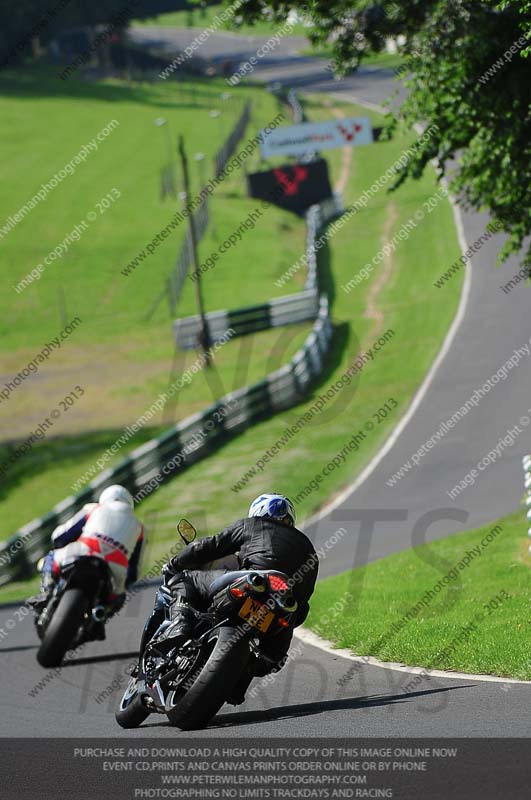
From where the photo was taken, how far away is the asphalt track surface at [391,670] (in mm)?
7973

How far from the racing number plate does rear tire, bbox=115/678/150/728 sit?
1.16 meters

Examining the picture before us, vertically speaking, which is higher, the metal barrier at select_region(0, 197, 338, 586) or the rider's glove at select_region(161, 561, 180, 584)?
the rider's glove at select_region(161, 561, 180, 584)

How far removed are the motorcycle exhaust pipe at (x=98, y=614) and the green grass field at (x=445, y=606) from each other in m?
2.27

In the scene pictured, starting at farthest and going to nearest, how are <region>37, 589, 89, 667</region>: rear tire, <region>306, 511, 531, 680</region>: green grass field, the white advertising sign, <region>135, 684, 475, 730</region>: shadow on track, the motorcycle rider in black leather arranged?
the white advertising sign → <region>37, 589, 89, 667</region>: rear tire → <region>306, 511, 531, 680</region>: green grass field → <region>135, 684, 475, 730</region>: shadow on track → the motorcycle rider in black leather

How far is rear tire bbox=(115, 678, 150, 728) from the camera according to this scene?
28.1 feet

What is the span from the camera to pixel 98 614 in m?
11.3

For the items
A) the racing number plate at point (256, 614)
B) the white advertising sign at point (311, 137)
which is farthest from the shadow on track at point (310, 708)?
the white advertising sign at point (311, 137)

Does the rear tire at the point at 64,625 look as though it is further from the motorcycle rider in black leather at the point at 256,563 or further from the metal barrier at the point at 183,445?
the metal barrier at the point at 183,445

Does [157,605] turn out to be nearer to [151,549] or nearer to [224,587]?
[224,587]

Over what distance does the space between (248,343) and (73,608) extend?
26.3 meters

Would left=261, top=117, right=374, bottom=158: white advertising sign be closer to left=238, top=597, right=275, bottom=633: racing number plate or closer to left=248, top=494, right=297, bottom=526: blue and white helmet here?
left=248, top=494, right=297, bottom=526: blue and white helmet

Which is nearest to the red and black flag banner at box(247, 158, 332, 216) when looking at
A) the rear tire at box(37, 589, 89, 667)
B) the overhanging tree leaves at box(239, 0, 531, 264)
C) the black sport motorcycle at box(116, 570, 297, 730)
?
the overhanging tree leaves at box(239, 0, 531, 264)
